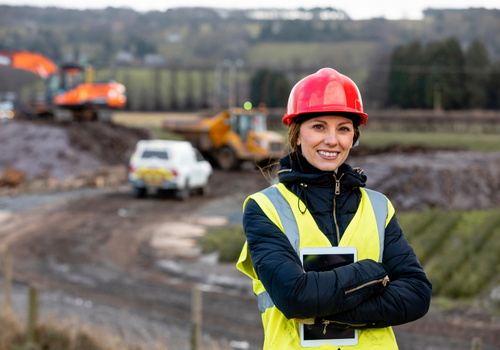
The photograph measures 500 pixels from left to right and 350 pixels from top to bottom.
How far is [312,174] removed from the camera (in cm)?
235

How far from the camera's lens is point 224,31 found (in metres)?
178

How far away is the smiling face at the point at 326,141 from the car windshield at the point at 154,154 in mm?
16666

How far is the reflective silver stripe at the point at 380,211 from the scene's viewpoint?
7.61ft

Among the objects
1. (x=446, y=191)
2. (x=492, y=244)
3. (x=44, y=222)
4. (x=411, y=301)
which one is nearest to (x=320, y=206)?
(x=411, y=301)

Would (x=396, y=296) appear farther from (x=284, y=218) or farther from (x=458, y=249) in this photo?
(x=458, y=249)

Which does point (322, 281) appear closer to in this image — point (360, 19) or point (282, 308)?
point (282, 308)

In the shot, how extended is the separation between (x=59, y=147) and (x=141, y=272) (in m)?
14.8

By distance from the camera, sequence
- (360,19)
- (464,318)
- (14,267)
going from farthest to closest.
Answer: (360,19) → (14,267) → (464,318)

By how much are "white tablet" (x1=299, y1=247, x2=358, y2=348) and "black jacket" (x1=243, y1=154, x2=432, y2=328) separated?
45mm

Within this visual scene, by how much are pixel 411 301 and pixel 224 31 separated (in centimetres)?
18152

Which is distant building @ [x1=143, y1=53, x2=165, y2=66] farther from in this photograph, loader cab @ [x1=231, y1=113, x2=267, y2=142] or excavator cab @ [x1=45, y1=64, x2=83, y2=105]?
loader cab @ [x1=231, y1=113, x2=267, y2=142]

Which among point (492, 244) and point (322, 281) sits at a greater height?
point (322, 281)

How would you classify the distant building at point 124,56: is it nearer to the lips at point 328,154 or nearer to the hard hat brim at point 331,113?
the hard hat brim at point 331,113

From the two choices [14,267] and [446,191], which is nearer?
[14,267]
